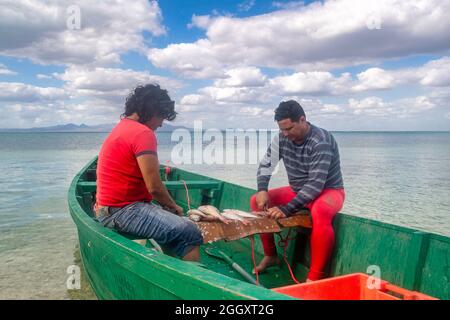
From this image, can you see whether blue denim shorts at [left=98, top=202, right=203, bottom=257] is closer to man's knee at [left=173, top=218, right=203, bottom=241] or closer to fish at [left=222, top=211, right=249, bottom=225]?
man's knee at [left=173, top=218, right=203, bottom=241]

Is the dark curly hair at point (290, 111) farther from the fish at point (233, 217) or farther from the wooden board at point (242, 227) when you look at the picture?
the fish at point (233, 217)

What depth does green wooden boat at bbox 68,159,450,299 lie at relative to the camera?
2432 mm

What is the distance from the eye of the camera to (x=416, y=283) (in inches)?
141

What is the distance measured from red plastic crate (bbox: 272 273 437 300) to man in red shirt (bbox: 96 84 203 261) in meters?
1.06

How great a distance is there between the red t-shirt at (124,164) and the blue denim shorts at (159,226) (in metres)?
0.14

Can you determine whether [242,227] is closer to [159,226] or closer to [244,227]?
[244,227]

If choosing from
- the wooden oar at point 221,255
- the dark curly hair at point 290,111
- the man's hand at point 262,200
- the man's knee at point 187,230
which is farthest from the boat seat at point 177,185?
the man's knee at point 187,230

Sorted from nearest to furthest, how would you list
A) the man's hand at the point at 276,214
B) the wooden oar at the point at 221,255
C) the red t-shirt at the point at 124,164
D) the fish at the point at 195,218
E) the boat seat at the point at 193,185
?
the red t-shirt at the point at 124,164 → the fish at the point at 195,218 → the man's hand at the point at 276,214 → the wooden oar at the point at 221,255 → the boat seat at the point at 193,185

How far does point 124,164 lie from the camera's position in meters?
3.75

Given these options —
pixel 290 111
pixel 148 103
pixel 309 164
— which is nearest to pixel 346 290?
pixel 309 164

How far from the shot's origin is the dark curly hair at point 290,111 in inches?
184

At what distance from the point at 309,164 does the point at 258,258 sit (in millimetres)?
1665
